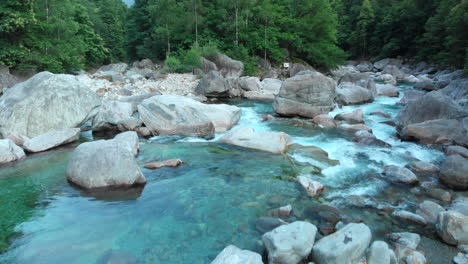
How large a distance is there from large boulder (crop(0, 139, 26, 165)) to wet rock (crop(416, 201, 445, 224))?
862 cm

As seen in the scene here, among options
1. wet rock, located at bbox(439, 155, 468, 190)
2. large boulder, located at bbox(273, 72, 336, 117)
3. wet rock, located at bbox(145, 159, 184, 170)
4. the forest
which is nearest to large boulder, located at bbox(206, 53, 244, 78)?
the forest

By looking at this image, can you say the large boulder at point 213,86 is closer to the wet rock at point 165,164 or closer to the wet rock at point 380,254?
the wet rock at point 165,164

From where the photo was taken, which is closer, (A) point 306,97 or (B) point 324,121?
(B) point 324,121

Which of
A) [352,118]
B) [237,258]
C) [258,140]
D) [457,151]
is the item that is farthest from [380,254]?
[352,118]

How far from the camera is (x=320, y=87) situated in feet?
41.2

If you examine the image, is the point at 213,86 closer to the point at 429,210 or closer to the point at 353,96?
the point at 353,96

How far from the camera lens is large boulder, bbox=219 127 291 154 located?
836cm

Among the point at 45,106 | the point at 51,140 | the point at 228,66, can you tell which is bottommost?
the point at 51,140

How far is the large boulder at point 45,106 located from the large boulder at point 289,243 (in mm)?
7489

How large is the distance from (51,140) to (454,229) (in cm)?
901

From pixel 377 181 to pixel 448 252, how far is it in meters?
2.35

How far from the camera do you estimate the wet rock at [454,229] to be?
442 centimetres

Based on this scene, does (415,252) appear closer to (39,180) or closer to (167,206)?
(167,206)

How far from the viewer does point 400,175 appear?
21.4ft
